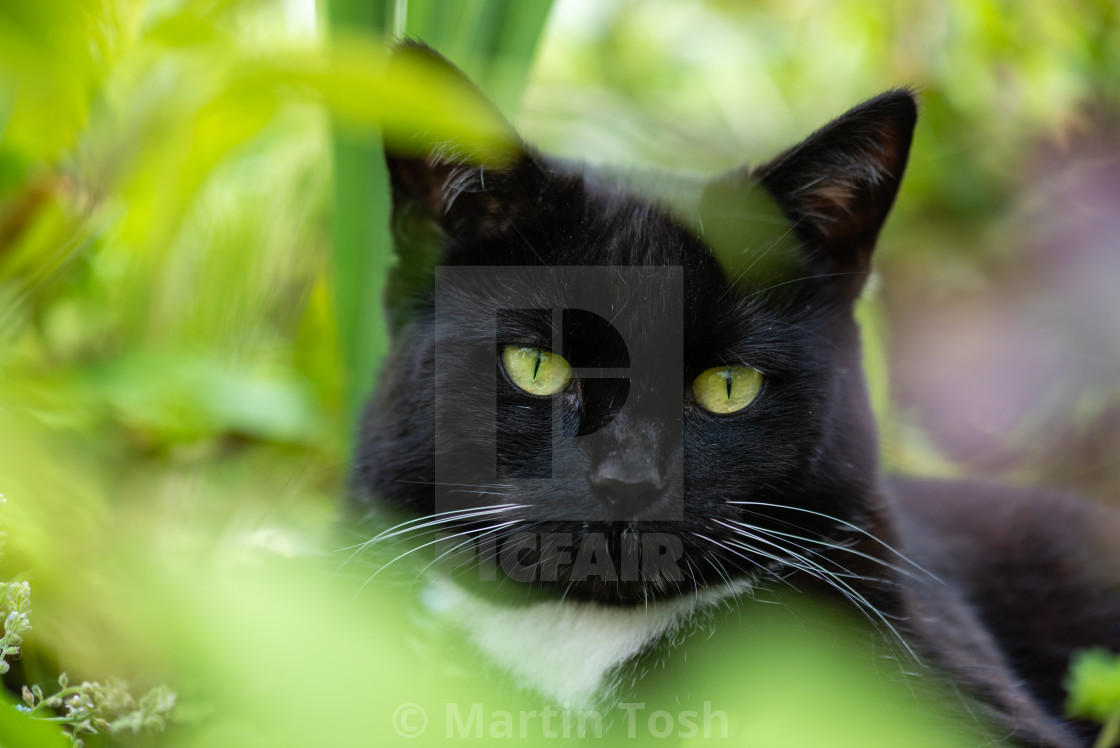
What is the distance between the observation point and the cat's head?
1217 mm

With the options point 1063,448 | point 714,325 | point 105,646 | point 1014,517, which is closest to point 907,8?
point 1063,448

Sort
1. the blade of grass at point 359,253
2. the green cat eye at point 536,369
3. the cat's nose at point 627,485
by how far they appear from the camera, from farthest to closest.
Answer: the blade of grass at point 359,253 < the green cat eye at point 536,369 < the cat's nose at point 627,485

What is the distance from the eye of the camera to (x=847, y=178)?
4.47 ft

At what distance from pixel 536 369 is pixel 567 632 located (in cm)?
40

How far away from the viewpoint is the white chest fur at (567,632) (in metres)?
1.29

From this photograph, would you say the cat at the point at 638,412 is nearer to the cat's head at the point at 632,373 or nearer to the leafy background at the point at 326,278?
the cat's head at the point at 632,373

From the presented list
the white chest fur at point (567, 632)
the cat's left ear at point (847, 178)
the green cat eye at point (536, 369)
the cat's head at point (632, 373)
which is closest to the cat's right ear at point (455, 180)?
the cat's head at point (632, 373)

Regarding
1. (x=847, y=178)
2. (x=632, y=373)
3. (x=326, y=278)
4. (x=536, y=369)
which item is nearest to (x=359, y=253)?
(x=326, y=278)

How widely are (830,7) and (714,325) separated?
2.99m

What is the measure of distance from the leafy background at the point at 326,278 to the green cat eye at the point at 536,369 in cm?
38

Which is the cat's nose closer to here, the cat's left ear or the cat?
the cat

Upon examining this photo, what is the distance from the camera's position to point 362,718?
2.57 feet

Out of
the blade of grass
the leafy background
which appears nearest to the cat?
the leafy background

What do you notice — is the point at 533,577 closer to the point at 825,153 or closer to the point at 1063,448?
the point at 825,153
